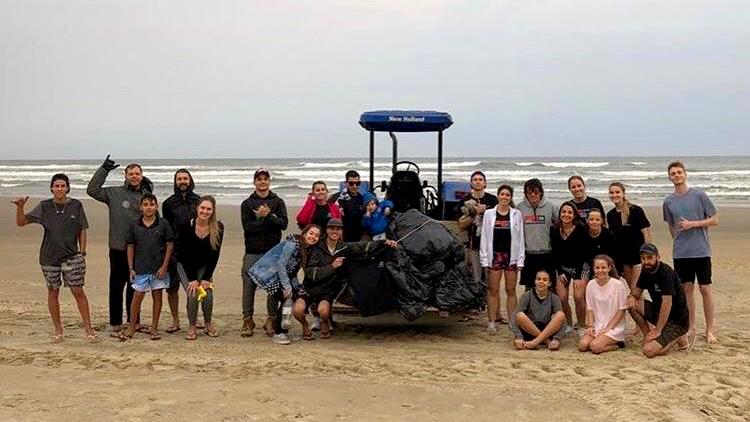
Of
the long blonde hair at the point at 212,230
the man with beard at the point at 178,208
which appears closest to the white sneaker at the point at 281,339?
the long blonde hair at the point at 212,230

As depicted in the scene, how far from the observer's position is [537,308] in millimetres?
6035

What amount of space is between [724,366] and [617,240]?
1.43 m

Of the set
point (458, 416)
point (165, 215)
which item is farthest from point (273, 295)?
point (458, 416)

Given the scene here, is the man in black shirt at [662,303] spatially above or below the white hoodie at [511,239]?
below

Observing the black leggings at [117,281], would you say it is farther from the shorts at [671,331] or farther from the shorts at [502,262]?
the shorts at [671,331]

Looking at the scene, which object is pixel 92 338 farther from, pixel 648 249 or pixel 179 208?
pixel 648 249

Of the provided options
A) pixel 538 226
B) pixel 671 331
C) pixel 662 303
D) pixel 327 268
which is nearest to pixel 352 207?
pixel 327 268

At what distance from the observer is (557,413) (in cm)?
436

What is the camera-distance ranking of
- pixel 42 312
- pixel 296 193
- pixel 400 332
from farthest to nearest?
pixel 296 193, pixel 42 312, pixel 400 332

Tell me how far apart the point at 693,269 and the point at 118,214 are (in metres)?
5.09

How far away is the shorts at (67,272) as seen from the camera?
19.4 feet

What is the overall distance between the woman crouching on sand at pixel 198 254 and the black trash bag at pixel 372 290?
1276 millimetres

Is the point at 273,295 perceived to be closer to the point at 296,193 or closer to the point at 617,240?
the point at 617,240

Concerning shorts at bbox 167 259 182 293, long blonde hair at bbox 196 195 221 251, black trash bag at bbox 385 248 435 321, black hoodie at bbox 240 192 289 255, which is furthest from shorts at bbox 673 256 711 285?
shorts at bbox 167 259 182 293
